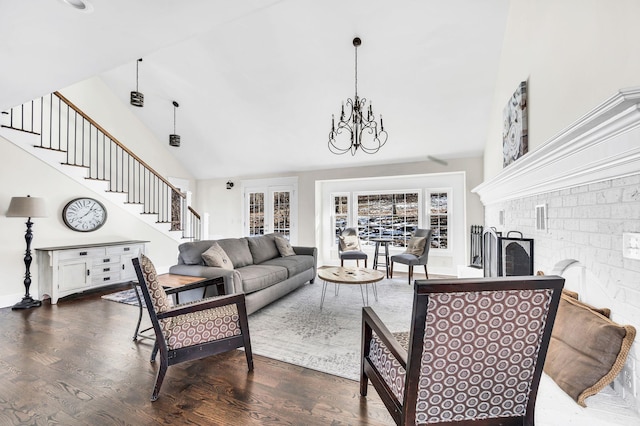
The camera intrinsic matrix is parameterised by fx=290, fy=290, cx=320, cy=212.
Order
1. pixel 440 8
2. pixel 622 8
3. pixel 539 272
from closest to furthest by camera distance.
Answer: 1. pixel 622 8
2. pixel 539 272
3. pixel 440 8

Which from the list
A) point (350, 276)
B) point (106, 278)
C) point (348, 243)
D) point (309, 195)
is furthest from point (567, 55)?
point (106, 278)

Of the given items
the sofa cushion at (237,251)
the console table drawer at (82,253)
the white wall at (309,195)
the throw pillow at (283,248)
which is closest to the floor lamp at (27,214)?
the console table drawer at (82,253)

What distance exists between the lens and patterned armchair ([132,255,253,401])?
1971mm

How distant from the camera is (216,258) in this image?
3.49 meters

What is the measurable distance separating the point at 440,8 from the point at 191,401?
4.32 metres

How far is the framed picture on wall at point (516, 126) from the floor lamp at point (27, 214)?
5.71 metres

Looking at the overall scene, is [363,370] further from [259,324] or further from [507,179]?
[507,179]

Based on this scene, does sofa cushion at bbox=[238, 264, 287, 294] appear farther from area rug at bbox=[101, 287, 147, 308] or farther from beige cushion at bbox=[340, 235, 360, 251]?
beige cushion at bbox=[340, 235, 360, 251]

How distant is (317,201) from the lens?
679 cm

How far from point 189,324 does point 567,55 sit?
10.7ft

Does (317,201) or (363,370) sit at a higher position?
(317,201)

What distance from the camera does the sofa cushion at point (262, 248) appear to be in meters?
4.53

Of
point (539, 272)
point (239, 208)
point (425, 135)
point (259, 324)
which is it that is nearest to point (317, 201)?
point (239, 208)

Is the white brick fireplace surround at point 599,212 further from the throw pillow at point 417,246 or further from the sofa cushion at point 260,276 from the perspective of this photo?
the throw pillow at point 417,246
